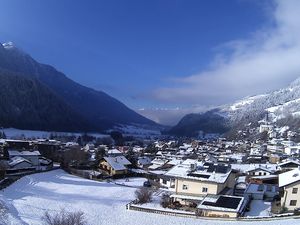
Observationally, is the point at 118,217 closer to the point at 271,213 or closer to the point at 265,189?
the point at 271,213

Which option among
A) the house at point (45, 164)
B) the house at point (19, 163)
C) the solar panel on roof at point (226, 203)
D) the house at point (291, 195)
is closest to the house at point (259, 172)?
the house at point (291, 195)

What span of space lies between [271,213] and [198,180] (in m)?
8.13

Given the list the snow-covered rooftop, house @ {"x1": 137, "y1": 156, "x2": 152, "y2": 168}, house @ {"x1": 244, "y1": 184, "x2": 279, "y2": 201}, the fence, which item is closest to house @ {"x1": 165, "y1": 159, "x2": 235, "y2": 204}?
house @ {"x1": 244, "y1": 184, "x2": 279, "y2": 201}

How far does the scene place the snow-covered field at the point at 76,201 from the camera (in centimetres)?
3350

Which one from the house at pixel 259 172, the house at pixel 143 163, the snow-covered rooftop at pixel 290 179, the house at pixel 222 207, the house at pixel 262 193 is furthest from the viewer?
the house at pixel 143 163

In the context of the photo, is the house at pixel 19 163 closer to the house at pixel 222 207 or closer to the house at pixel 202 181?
the house at pixel 202 181

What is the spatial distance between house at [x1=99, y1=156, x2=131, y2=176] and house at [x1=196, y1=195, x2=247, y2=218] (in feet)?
94.1

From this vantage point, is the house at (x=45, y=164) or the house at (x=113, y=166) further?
the house at (x=45, y=164)

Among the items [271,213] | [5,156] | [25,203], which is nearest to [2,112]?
[5,156]

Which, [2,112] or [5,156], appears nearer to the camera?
[5,156]

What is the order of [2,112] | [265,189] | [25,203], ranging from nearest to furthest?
[25,203], [265,189], [2,112]

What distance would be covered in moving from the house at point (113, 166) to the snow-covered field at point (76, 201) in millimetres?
8485

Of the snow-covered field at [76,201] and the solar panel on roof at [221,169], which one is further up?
the solar panel on roof at [221,169]

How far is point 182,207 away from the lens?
128ft
